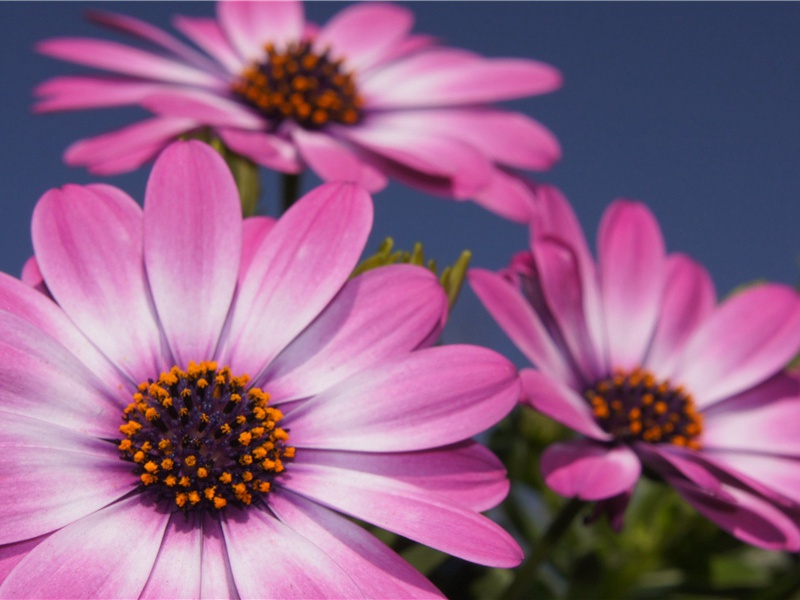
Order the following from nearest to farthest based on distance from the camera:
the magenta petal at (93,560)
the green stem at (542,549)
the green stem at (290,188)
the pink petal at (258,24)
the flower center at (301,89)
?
1. the magenta petal at (93,560)
2. the green stem at (542,549)
3. the green stem at (290,188)
4. the flower center at (301,89)
5. the pink petal at (258,24)

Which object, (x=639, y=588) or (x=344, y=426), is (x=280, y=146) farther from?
(x=639, y=588)

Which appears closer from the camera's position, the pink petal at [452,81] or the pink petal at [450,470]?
the pink petal at [450,470]

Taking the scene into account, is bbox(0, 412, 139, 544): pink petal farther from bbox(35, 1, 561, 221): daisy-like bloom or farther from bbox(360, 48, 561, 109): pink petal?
bbox(360, 48, 561, 109): pink petal

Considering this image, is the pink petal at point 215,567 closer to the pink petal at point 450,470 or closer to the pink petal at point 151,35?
the pink petal at point 450,470

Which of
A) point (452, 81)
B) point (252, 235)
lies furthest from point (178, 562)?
point (452, 81)

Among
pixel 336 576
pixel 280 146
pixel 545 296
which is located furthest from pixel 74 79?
pixel 336 576

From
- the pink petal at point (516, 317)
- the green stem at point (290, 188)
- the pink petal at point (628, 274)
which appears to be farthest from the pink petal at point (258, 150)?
the pink petal at point (628, 274)

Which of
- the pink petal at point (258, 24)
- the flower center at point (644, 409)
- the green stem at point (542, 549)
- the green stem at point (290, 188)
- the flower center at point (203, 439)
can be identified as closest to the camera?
the flower center at point (203, 439)
